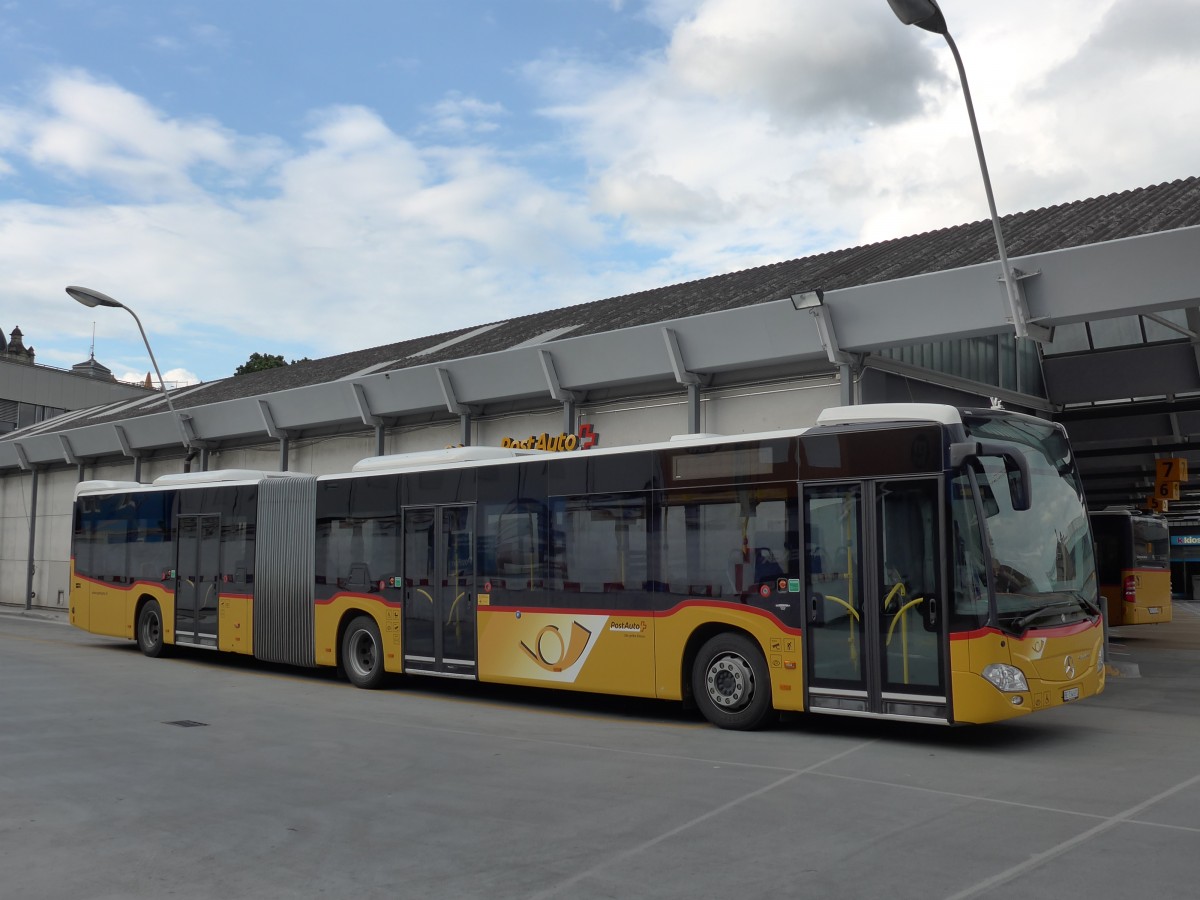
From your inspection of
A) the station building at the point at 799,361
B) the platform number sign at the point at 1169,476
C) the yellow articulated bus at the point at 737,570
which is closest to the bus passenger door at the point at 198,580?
the yellow articulated bus at the point at 737,570

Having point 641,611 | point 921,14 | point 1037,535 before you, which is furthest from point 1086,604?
point 921,14

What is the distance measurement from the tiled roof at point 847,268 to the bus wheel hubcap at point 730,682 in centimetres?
726

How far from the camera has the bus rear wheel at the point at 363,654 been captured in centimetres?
1512

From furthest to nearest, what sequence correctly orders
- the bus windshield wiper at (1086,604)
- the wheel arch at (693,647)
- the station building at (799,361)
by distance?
the station building at (799,361) → the wheel arch at (693,647) → the bus windshield wiper at (1086,604)

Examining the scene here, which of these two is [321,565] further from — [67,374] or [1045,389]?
[67,374]

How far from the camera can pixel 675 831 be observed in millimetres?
7012

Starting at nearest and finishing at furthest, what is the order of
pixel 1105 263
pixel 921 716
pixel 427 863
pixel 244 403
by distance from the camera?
pixel 427 863 < pixel 921 716 < pixel 1105 263 < pixel 244 403

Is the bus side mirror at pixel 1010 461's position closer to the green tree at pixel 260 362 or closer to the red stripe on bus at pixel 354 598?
the red stripe on bus at pixel 354 598

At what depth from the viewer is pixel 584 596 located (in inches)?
492

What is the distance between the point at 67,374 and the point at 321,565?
165 feet

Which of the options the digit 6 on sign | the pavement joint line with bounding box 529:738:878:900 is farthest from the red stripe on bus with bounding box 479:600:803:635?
the digit 6 on sign

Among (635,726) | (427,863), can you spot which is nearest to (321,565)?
(635,726)

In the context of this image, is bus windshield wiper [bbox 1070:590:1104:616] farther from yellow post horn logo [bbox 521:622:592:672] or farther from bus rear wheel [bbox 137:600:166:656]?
bus rear wheel [bbox 137:600:166:656]

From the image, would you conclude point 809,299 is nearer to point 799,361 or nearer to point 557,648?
point 799,361
